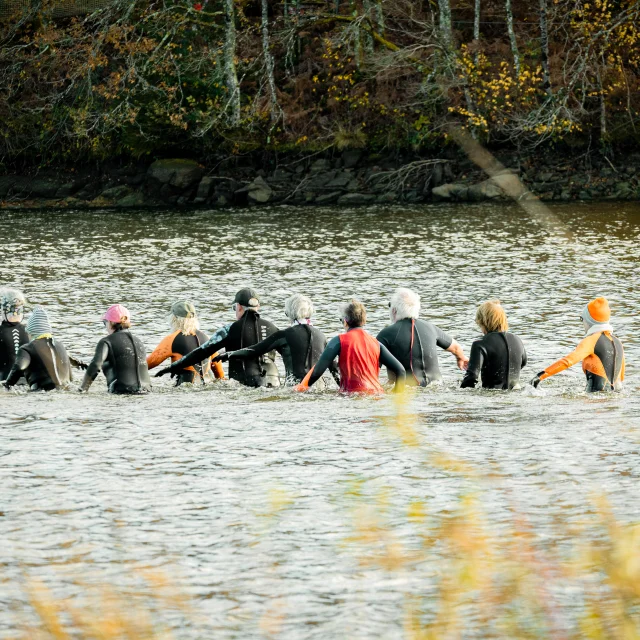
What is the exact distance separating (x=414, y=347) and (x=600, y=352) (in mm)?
2248

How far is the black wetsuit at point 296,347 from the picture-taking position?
16.0m

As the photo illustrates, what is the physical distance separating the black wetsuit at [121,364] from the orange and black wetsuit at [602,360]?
5.02 meters

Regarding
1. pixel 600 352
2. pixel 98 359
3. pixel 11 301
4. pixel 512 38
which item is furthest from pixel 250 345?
pixel 512 38

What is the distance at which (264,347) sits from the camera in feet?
52.6

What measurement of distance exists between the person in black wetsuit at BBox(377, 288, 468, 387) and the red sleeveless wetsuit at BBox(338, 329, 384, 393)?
655 mm

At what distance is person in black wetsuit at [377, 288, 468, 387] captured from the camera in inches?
612

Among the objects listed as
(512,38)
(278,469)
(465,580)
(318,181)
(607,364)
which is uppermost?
(512,38)

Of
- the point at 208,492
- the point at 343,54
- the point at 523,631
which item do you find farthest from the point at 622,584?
the point at 343,54

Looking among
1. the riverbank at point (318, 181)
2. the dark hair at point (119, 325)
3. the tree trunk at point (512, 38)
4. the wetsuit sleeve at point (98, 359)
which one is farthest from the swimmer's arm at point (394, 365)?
the tree trunk at point (512, 38)

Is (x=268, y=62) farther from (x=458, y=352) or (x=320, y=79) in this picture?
(x=458, y=352)

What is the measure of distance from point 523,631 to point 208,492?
404 centimetres

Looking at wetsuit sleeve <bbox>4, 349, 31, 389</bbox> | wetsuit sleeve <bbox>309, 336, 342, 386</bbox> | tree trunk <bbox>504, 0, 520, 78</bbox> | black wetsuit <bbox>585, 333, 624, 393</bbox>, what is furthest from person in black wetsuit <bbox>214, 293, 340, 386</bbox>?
tree trunk <bbox>504, 0, 520, 78</bbox>

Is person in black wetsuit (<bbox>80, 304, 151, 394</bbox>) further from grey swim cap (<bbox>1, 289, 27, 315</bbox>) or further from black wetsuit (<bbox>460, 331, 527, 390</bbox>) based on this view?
black wetsuit (<bbox>460, 331, 527, 390</bbox>)

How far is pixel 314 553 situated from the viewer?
31.7ft
